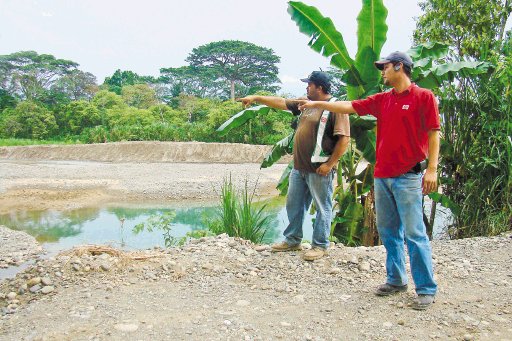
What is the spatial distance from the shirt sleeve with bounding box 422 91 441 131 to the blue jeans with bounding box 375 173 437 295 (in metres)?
0.34

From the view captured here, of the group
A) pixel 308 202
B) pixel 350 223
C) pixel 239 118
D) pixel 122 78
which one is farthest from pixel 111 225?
pixel 122 78

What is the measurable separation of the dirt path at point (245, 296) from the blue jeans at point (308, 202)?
0.22m

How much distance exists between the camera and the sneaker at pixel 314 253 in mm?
3977

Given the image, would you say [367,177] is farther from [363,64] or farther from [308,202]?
[308,202]

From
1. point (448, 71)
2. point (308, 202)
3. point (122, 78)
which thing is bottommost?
point (308, 202)

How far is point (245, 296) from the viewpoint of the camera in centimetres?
346

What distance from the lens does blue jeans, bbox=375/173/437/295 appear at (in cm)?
301

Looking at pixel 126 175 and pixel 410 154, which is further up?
pixel 410 154

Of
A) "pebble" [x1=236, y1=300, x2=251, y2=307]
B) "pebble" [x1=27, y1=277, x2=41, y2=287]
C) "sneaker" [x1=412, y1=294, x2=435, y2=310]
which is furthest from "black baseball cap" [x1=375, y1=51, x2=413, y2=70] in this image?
"pebble" [x1=27, y1=277, x2=41, y2=287]

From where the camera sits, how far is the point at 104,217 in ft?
34.0

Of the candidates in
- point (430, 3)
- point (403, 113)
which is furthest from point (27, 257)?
point (430, 3)

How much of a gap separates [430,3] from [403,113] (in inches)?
422

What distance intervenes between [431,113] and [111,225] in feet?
26.1

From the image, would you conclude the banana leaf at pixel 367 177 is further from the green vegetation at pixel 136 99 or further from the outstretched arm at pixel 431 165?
the green vegetation at pixel 136 99
